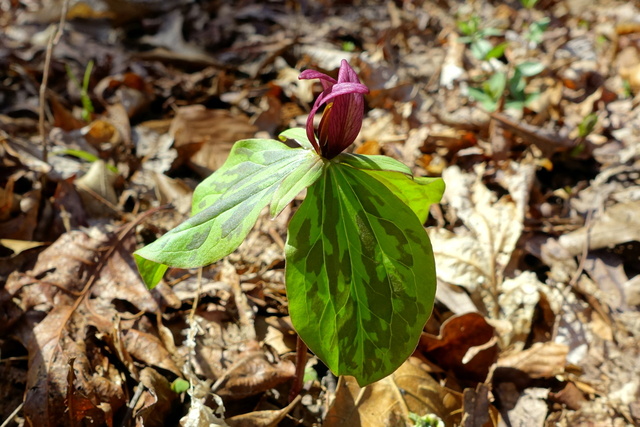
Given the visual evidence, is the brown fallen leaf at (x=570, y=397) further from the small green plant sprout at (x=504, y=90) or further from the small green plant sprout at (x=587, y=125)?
the small green plant sprout at (x=504, y=90)

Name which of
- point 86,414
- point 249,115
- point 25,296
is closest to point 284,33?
point 249,115

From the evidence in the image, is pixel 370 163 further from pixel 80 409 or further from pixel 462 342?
pixel 80 409

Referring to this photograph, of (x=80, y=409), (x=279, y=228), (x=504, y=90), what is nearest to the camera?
(x=80, y=409)

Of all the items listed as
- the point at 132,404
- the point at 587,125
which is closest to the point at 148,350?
the point at 132,404

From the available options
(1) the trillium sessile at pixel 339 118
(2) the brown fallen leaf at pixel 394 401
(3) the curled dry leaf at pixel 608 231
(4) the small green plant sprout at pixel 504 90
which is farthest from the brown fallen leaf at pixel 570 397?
(4) the small green plant sprout at pixel 504 90

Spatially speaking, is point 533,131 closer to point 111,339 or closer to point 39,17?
point 111,339

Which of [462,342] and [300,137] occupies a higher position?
[300,137]

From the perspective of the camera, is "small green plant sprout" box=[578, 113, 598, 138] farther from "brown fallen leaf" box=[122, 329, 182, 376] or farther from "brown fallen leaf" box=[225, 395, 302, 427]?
"brown fallen leaf" box=[122, 329, 182, 376]
